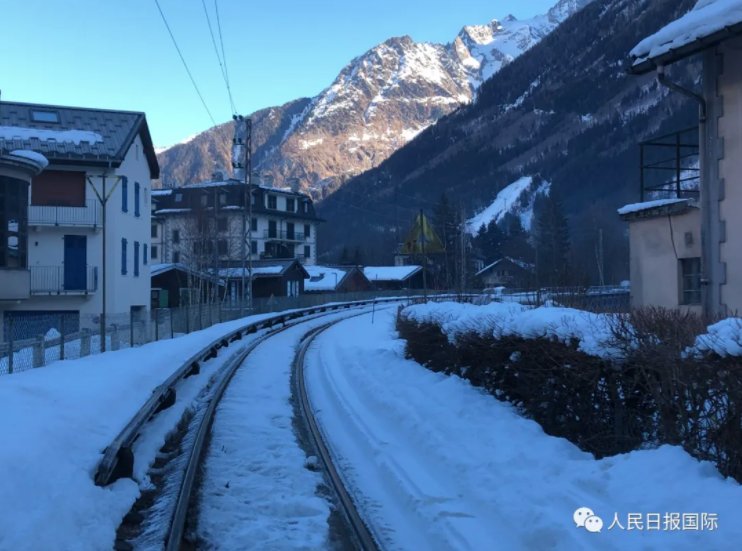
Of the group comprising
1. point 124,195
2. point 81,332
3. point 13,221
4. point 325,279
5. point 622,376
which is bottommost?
point 81,332

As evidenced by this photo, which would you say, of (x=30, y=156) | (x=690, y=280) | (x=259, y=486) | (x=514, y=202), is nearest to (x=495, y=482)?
(x=259, y=486)

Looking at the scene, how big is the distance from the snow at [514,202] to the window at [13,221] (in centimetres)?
13006

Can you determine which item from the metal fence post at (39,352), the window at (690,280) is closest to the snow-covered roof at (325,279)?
the metal fence post at (39,352)

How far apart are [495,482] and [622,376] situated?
1548 millimetres

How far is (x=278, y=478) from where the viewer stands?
24.1 feet

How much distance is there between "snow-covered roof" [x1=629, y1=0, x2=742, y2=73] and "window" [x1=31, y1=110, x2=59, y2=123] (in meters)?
33.1

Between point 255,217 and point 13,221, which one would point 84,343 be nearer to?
point 13,221

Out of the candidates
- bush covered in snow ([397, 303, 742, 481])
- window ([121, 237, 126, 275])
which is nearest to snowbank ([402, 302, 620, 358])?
bush covered in snow ([397, 303, 742, 481])

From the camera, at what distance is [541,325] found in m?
7.48

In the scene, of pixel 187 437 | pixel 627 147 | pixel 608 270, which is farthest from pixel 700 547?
pixel 627 147

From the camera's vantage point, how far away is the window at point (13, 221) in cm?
2505

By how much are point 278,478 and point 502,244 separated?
3906 inches

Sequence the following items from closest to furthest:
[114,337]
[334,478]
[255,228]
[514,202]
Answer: [334,478]
[114,337]
[255,228]
[514,202]

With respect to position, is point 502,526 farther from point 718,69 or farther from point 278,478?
point 718,69
